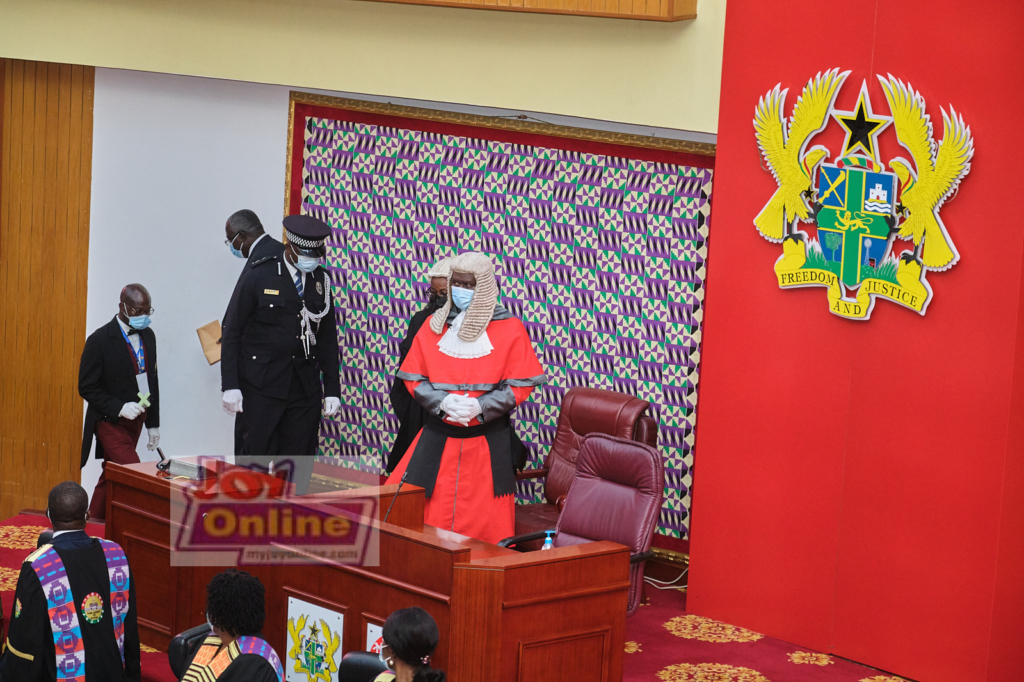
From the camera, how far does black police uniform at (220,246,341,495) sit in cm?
762

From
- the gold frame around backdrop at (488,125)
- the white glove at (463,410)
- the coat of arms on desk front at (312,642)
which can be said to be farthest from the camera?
the gold frame around backdrop at (488,125)

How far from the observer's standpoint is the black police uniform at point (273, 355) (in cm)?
762

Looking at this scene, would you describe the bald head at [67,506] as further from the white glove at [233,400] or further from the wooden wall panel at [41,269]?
the wooden wall panel at [41,269]

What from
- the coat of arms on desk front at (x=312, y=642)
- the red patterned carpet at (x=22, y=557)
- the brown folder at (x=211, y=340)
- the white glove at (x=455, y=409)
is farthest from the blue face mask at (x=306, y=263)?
the coat of arms on desk front at (x=312, y=642)

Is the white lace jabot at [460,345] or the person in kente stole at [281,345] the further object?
the person in kente stole at [281,345]

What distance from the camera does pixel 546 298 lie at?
25.4 ft

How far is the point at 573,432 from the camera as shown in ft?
23.5

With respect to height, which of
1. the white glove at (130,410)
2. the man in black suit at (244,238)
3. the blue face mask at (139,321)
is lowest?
the white glove at (130,410)

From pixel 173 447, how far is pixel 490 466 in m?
3.46

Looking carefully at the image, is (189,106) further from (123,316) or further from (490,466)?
(490,466)

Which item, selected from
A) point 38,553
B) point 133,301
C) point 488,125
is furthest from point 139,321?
point 38,553

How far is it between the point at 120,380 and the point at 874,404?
465 cm

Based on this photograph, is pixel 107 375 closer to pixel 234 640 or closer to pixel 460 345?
pixel 460 345

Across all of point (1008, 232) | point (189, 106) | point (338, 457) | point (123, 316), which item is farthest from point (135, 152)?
point (1008, 232)
